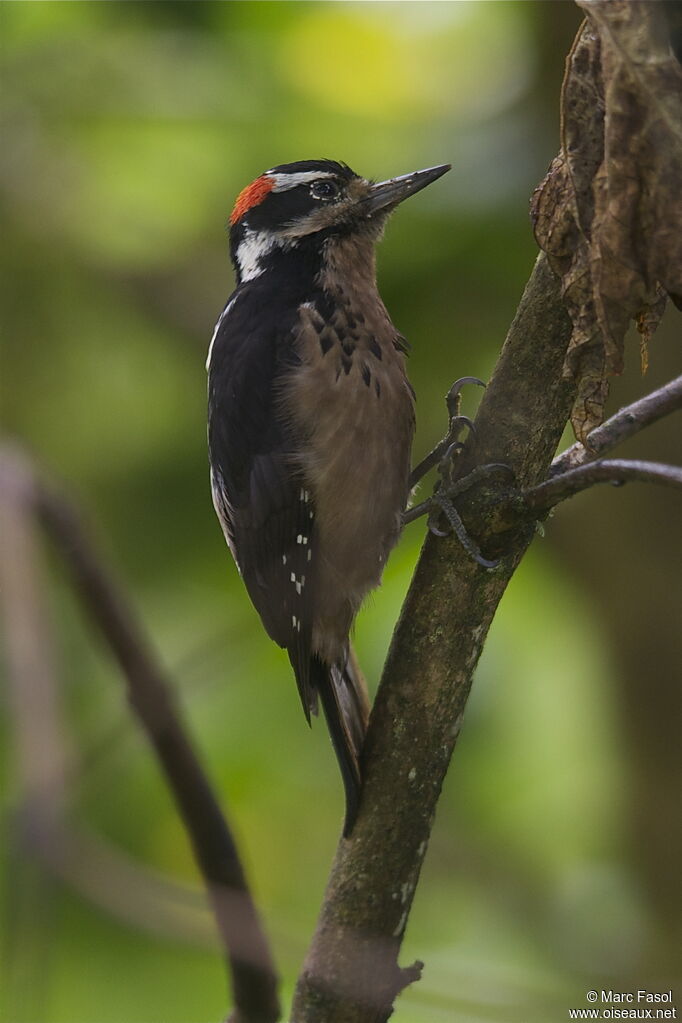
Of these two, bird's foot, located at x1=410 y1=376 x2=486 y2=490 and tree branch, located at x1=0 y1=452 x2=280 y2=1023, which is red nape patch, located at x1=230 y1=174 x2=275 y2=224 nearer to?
bird's foot, located at x1=410 y1=376 x2=486 y2=490

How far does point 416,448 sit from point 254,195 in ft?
3.84

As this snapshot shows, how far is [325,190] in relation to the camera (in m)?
3.10

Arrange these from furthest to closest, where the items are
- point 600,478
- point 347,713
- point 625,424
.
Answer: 1. point 347,713
2. point 625,424
3. point 600,478

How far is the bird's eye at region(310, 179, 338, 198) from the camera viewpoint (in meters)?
3.10

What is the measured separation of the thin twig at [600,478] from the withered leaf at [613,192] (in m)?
0.11

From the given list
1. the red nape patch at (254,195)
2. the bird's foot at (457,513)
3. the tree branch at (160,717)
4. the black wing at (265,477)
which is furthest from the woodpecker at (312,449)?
the tree branch at (160,717)

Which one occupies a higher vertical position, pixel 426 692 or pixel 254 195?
pixel 254 195

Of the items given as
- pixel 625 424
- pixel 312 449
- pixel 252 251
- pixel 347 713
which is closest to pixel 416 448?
pixel 252 251

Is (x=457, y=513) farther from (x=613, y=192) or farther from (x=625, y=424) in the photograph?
(x=613, y=192)

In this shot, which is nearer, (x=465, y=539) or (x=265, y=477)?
(x=465, y=539)

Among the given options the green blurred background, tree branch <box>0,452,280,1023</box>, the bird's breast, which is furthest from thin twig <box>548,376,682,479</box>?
the green blurred background

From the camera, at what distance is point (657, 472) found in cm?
138

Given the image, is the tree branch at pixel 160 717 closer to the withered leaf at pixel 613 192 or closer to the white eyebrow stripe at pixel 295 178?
the withered leaf at pixel 613 192

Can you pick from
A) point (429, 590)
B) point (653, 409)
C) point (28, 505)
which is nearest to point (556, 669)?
point (429, 590)
